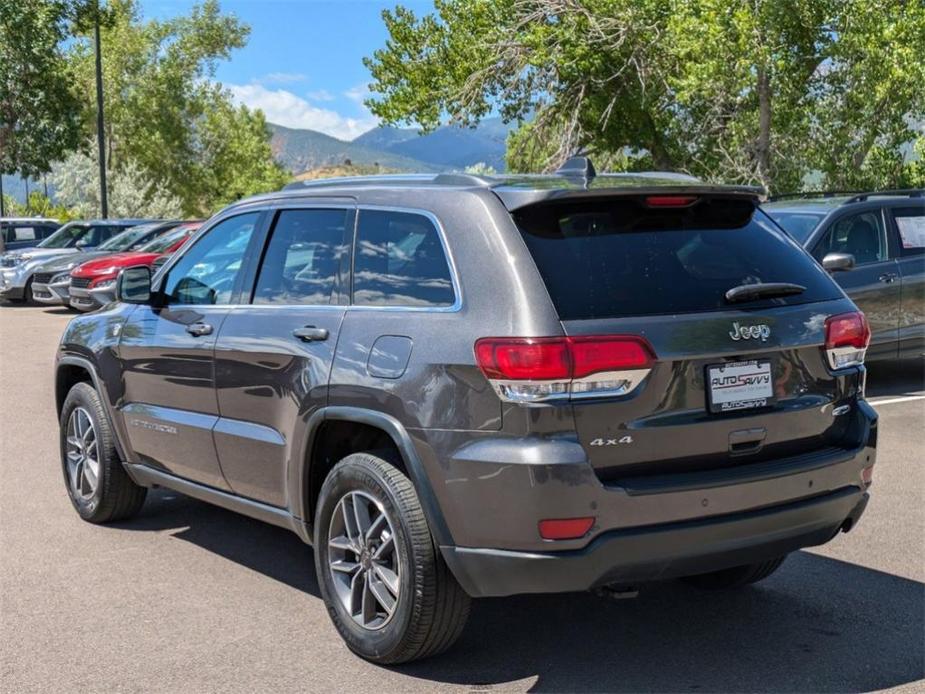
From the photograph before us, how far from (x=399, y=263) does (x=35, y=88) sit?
Result: 3072 centimetres

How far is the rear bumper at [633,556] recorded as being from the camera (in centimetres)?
383

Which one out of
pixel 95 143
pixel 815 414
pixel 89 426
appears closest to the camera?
pixel 815 414

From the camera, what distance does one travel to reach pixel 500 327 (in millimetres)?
3906

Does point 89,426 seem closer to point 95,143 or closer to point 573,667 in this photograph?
point 573,667

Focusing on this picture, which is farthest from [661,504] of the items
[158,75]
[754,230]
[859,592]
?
[158,75]

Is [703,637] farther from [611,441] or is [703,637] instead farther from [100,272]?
[100,272]

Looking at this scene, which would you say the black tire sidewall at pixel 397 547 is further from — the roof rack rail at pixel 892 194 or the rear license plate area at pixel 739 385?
the roof rack rail at pixel 892 194

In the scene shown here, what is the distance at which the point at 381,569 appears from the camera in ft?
14.2

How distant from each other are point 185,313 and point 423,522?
205 cm

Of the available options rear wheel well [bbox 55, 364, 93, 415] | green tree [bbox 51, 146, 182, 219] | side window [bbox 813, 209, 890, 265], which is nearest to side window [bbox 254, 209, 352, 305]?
rear wheel well [bbox 55, 364, 93, 415]

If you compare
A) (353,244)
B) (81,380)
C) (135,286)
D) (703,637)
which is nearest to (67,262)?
(81,380)

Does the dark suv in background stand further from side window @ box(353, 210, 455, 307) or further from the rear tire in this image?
side window @ box(353, 210, 455, 307)

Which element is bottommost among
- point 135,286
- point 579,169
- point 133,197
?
point 135,286

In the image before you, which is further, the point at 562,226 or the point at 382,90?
the point at 382,90
